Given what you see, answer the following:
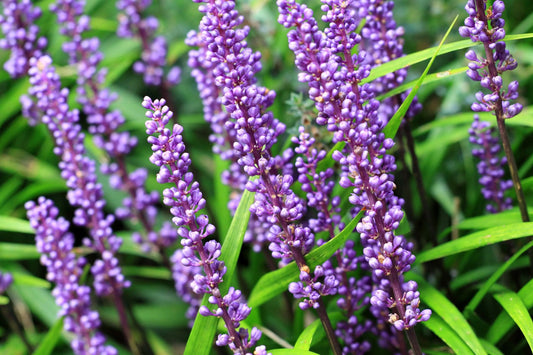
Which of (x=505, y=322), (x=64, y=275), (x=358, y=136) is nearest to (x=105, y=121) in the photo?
(x=64, y=275)

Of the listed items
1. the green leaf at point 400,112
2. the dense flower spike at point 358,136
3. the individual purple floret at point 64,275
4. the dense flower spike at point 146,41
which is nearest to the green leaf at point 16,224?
the individual purple floret at point 64,275

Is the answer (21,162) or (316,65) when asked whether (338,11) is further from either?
(21,162)

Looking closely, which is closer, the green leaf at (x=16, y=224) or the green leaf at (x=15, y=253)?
the green leaf at (x=16, y=224)

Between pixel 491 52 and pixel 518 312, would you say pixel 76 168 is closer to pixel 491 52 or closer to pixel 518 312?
pixel 491 52

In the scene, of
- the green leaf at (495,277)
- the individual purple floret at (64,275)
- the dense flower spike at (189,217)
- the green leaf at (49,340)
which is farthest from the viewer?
the green leaf at (49,340)

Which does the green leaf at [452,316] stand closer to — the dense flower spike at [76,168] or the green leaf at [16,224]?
the dense flower spike at [76,168]

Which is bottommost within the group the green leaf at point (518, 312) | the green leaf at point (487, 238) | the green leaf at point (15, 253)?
the green leaf at point (15, 253)

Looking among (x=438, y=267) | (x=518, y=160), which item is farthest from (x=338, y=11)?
(x=518, y=160)
